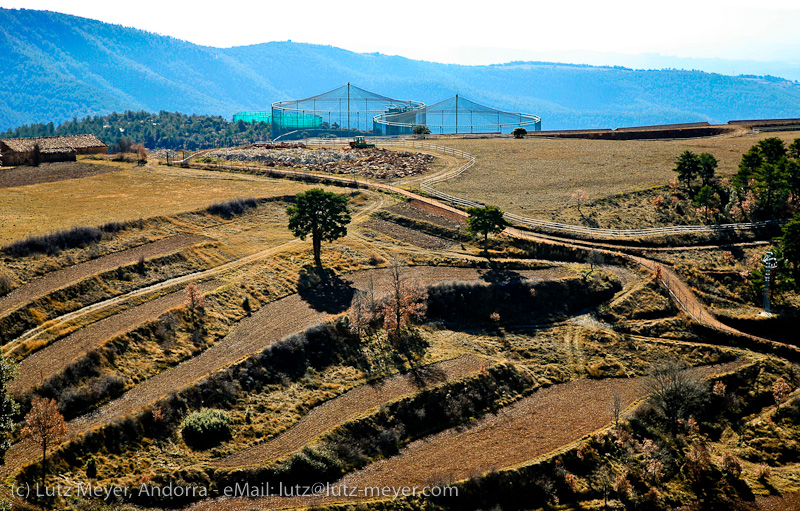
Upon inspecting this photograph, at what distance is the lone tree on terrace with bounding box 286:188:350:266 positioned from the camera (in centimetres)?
6356

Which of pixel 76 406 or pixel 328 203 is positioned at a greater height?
pixel 328 203

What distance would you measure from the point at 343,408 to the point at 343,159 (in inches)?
2841

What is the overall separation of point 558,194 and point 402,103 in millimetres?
107841

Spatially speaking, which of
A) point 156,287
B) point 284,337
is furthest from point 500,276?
point 156,287

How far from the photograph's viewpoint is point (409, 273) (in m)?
64.4

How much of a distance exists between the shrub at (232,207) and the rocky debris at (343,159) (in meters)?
24.6

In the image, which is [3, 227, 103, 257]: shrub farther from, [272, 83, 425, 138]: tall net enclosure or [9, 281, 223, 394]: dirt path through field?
A: [272, 83, 425, 138]: tall net enclosure

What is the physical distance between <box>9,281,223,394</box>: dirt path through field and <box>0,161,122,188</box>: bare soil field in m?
50.3

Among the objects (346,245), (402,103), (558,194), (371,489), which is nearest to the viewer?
(371,489)

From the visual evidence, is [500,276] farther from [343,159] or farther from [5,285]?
[343,159]

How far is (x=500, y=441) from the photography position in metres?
42.5

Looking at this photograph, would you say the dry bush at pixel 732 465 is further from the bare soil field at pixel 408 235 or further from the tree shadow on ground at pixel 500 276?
the bare soil field at pixel 408 235

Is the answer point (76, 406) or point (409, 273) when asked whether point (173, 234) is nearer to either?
point (409, 273)

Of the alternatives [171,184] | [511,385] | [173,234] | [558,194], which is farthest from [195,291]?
[558,194]
